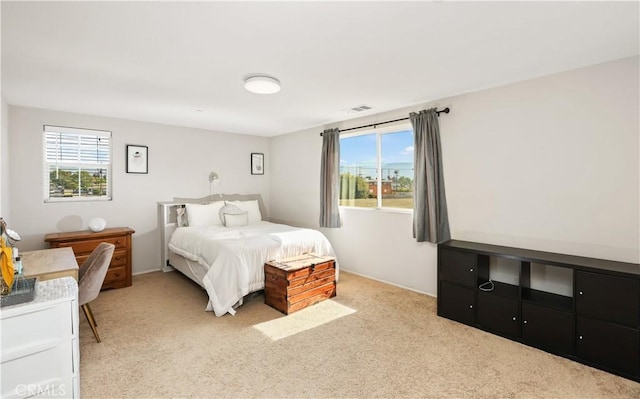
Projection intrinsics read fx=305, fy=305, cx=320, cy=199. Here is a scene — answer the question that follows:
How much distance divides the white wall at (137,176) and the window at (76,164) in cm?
8

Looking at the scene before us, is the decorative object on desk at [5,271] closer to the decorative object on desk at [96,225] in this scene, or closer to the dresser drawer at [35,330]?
the dresser drawer at [35,330]

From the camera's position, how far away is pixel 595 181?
2.59 m

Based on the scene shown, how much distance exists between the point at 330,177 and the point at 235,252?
80.1 inches

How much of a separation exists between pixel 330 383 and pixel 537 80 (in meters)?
3.19

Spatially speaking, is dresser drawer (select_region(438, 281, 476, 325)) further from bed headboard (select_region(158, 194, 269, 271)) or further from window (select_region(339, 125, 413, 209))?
bed headboard (select_region(158, 194, 269, 271))

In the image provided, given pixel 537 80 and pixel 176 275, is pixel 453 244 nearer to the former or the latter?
pixel 537 80

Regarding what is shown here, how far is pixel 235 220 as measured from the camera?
4.91 metres

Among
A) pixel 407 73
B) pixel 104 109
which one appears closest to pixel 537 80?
pixel 407 73

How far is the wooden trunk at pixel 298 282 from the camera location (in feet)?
10.8

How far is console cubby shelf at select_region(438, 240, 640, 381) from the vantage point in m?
2.19

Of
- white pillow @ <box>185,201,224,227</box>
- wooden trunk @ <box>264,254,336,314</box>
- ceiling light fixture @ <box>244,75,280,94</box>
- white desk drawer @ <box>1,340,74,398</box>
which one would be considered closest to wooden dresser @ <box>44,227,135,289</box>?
white pillow @ <box>185,201,224,227</box>

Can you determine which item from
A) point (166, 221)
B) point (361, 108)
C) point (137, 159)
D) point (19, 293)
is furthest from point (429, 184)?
point (137, 159)

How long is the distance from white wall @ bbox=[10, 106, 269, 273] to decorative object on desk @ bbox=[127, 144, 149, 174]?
7cm

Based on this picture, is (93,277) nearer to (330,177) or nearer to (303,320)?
(303,320)
